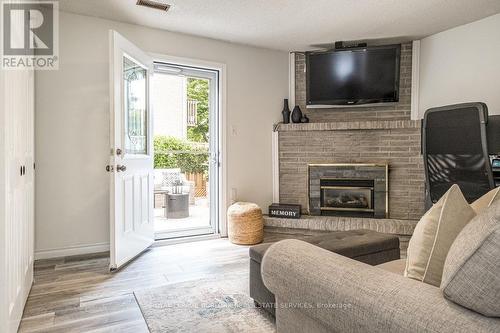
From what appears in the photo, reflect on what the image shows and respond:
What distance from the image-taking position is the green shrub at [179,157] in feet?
13.9

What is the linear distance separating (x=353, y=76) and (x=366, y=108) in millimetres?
441

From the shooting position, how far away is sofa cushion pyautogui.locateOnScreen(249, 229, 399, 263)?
6.23ft

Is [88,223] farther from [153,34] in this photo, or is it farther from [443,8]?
[443,8]

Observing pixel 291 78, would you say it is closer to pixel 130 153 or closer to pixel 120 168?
pixel 130 153

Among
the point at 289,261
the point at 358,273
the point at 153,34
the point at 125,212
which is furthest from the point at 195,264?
the point at 153,34

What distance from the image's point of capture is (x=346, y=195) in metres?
4.15

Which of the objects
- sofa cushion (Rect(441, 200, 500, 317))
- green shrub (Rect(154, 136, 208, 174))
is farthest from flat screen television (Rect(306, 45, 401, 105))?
sofa cushion (Rect(441, 200, 500, 317))

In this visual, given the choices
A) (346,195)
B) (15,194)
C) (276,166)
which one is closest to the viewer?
(15,194)

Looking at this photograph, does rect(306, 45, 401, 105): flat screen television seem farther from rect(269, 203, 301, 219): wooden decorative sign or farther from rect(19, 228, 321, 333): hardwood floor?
rect(19, 228, 321, 333): hardwood floor

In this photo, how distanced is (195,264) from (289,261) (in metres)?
1.96

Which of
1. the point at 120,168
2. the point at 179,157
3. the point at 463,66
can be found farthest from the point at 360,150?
the point at 120,168

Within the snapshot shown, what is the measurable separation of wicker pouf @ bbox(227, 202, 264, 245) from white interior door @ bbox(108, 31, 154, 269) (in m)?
0.87

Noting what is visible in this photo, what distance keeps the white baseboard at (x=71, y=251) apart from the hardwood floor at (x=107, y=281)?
59mm

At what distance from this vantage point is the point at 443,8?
302 cm
